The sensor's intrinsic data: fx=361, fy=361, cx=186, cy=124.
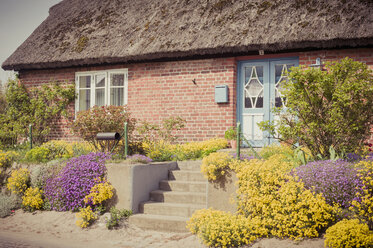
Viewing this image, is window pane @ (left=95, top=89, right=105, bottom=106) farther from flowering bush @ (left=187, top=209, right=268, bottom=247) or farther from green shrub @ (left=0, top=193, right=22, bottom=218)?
flowering bush @ (left=187, top=209, right=268, bottom=247)

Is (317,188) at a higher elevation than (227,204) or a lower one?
higher

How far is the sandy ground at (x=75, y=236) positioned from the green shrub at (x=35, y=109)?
4768 mm

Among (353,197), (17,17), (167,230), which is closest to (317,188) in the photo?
(353,197)

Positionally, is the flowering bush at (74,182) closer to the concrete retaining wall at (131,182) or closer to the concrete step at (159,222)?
the concrete retaining wall at (131,182)

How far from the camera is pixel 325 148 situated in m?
6.19

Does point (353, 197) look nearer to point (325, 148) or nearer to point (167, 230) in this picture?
point (325, 148)

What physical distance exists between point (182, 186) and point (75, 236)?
2161 mm

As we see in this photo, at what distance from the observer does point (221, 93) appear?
951 centimetres

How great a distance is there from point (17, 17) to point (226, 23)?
33.9 feet

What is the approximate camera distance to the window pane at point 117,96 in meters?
11.1

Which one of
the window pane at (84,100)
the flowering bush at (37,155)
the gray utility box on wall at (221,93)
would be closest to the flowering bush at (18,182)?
the flowering bush at (37,155)

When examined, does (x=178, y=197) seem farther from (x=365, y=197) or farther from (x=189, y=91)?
(x=189, y=91)

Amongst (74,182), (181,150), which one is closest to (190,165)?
(181,150)

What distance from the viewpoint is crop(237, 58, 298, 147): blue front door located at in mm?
9266
